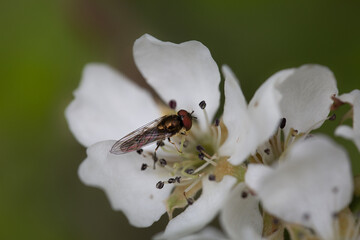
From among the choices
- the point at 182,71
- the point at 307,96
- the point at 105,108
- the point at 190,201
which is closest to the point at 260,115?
the point at 307,96

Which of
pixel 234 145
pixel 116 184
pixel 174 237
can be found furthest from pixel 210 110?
pixel 174 237

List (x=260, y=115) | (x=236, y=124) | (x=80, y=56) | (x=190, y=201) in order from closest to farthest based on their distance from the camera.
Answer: (x=260, y=115) < (x=236, y=124) < (x=190, y=201) < (x=80, y=56)

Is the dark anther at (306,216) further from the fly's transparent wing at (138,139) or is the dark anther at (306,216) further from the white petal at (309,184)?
the fly's transparent wing at (138,139)

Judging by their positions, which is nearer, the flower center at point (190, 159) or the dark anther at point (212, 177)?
the dark anther at point (212, 177)

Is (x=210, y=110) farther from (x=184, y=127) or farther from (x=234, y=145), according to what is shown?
(x=234, y=145)

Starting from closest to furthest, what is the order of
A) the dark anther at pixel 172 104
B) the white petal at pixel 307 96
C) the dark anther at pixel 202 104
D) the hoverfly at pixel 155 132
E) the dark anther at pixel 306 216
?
1. the dark anther at pixel 306 216
2. the white petal at pixel 307 96
3. the hoverfly at pixel 155 132
4. the dark anther at pixel 202 104
5. the dark anther at pixel 172 104

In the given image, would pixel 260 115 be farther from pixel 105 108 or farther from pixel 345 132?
pixel 105 108

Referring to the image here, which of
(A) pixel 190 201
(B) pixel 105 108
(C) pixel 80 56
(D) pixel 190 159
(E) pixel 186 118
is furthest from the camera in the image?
(C) pixel 80 56

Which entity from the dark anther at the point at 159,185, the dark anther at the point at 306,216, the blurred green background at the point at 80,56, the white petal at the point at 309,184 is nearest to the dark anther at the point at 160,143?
the dark anther at the point at 159,185
